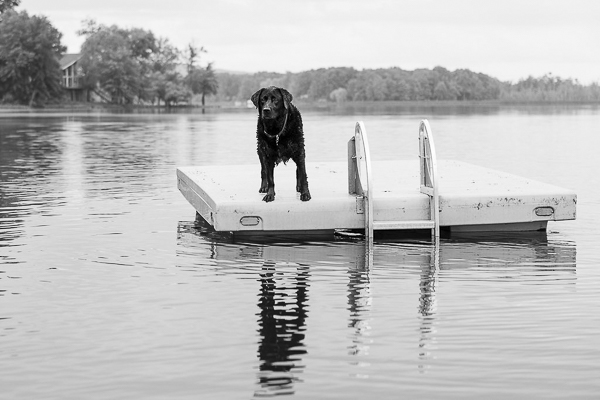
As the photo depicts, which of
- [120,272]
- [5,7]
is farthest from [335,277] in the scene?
[5,7]

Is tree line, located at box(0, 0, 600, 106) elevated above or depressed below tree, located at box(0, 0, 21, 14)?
below

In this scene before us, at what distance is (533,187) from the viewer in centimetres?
1316

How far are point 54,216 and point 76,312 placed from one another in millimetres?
7132

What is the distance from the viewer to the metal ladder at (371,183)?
1216 centimetres

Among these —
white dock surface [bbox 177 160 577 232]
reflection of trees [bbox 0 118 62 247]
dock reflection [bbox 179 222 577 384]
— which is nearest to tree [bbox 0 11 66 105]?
reflection of trees [bbox 0 118 62 247]

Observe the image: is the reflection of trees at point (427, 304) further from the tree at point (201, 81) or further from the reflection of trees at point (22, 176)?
the tree at point (201, 81)

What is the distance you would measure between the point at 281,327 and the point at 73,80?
138894 millimetres

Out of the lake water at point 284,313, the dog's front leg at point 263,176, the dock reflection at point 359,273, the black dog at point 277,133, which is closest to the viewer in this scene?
the lake water at point 284,313

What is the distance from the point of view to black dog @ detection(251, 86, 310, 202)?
1180 centimetres

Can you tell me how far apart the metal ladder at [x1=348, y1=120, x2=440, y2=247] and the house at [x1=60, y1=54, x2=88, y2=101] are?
5146 inches

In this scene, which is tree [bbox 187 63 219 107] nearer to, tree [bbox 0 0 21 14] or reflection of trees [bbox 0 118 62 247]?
tree [bbox 0 0 21 14]

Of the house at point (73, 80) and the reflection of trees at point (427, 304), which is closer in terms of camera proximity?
the reflection of trees at point (427, 304)

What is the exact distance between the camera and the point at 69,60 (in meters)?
144

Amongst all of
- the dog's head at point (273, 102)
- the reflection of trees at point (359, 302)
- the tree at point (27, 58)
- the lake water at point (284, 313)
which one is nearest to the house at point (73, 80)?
the tree at point (27, 58)
